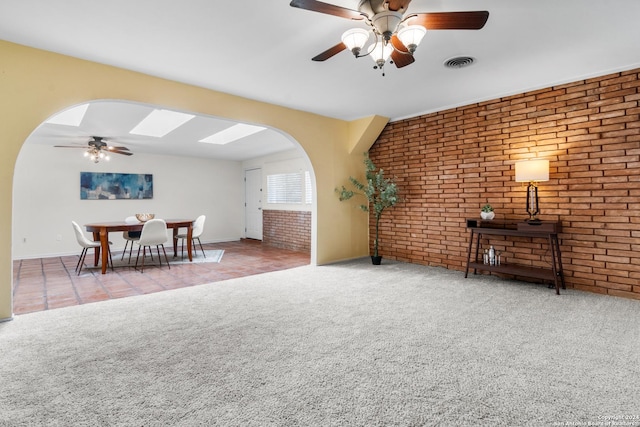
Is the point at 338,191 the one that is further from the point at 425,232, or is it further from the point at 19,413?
the point at 19,413

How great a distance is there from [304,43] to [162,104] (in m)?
1.83

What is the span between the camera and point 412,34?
6.74 ft

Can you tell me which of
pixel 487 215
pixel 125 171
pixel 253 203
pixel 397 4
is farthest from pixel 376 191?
pixel 125 171

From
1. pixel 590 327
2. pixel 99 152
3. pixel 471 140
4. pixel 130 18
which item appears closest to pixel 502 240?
pixel 471 140

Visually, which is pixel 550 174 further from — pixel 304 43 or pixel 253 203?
pixel 253 203

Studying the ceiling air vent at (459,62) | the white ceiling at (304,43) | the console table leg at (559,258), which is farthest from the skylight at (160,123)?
the console table leg at (559,258)

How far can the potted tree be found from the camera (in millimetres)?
5003

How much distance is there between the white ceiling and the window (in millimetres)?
3053

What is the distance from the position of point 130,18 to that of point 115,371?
8.21 ft

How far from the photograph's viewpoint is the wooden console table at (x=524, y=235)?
3.47m

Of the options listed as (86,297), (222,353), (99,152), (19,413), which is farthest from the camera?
(99,152)

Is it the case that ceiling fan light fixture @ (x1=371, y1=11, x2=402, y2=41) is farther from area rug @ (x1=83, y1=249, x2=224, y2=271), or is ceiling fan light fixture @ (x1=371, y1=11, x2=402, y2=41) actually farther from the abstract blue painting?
the abstract blue painting

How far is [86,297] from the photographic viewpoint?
11.6 ft

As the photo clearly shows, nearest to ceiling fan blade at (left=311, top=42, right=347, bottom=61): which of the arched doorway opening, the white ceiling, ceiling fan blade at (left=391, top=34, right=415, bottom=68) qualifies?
the white ceiling
